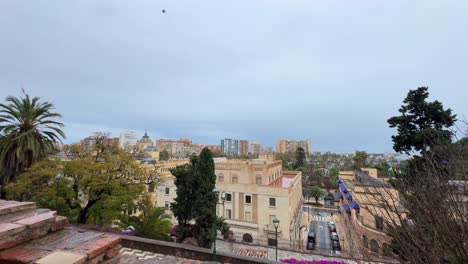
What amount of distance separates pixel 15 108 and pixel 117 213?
29.7 feet

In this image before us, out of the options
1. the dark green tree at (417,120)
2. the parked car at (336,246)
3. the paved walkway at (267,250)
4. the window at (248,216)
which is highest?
the dark green tree at (417,120)

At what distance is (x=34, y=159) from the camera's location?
46.4 feet

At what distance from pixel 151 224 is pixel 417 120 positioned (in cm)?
1613

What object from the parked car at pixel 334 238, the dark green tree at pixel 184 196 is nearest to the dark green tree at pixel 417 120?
the dark green tree at pixel 184 196

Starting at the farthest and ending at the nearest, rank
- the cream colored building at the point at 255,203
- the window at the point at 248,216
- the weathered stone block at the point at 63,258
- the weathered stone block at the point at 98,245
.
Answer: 1. the window at the point at 248,216
2. the cream colored building at the point at 255,203
3. the weathered stone block at the point at 98,245
4. the weathered stone block at the point at 63,258

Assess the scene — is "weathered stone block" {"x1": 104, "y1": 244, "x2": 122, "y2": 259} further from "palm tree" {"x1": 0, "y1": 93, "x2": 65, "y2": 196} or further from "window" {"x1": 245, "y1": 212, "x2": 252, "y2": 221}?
"window" {"x1": 245, "y1": 212, "x2": 252, "y2": 221}

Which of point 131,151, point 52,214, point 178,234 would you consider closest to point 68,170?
point 131,151

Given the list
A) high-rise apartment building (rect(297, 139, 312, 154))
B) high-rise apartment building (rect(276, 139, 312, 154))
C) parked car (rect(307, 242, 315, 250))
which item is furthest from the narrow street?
high-rise apartment building (rect(297, 139, 312, 154))

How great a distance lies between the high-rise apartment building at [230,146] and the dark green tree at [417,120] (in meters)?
95.8

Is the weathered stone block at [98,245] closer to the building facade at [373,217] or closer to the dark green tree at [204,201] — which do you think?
the building facade at [373,217]

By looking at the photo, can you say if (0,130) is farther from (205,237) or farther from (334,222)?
(334,222)

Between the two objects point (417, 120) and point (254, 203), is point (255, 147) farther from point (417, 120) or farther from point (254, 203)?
point (417, 120)

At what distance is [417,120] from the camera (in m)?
14.7

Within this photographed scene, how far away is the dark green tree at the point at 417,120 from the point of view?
13.8m
